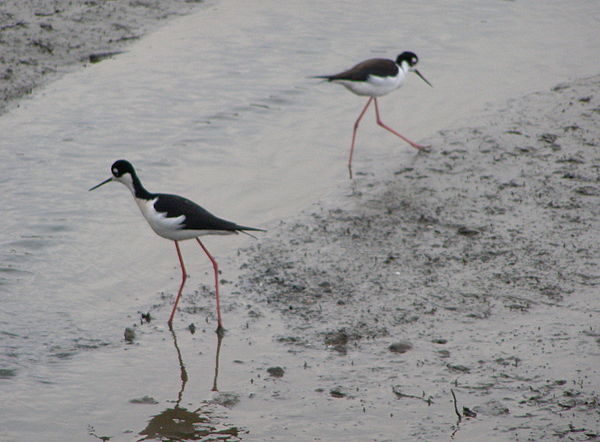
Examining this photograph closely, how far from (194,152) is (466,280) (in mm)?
3535

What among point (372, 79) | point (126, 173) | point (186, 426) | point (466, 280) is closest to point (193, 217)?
point (126, 173)

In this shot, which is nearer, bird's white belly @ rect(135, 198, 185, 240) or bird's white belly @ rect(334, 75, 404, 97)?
bird's white belly @ rect(135, 198, 185, 240)

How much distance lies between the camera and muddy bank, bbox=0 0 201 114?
10346 millimetres

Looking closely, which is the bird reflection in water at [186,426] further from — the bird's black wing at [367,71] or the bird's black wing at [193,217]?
the bird's black wing at [367,71]

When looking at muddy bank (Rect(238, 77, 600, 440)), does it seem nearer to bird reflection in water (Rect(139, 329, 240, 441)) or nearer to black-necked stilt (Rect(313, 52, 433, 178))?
black-necked stilt (Rect(313, 52, 433, 178))

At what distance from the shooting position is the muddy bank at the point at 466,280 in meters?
5.04

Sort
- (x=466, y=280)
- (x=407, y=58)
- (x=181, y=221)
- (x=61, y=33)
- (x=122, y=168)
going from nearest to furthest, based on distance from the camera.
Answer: (x=181, y=221)
(x=466, y=280)
(x=122, y=168)
(x=407, y=58)
(x=61, y=33)

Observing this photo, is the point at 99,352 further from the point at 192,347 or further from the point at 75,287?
the point at 75,287

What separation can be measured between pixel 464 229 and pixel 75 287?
3.05m

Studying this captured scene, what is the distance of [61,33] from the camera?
11.4m

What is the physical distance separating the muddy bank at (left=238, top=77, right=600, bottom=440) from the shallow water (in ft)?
1.20

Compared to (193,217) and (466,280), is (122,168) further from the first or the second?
(466,280)

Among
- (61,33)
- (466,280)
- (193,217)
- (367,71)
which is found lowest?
(466,280)

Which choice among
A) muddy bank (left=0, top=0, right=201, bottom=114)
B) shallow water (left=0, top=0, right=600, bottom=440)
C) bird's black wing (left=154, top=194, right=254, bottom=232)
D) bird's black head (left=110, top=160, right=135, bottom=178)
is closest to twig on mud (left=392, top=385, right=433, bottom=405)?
shallow water (left=0, top=0, right=600, bottom=440)
